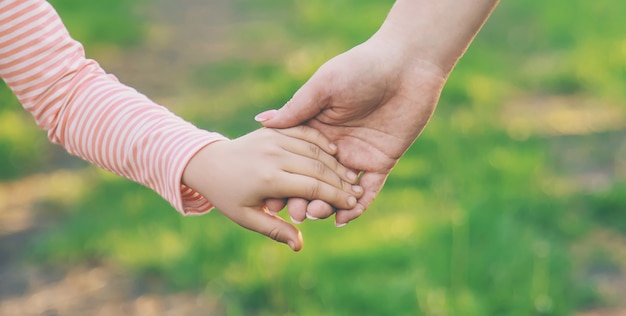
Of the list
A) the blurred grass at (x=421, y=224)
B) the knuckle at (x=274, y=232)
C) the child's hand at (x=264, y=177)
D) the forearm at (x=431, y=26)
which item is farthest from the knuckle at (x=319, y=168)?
the blurred grass at (x=421, y=224)

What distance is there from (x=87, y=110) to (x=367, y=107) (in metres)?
0.44

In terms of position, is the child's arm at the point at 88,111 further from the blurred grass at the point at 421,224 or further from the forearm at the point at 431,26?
the blurred grass at the point at 421,224

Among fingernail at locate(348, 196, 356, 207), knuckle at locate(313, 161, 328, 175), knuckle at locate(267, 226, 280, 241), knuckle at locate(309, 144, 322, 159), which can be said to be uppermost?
knuckle at locate(309, 144, 322, 159)

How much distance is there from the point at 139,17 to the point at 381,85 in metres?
3.53

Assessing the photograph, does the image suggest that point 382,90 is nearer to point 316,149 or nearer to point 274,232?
point 316,149

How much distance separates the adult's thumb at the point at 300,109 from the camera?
152cm

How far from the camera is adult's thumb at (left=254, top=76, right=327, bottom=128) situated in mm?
1521

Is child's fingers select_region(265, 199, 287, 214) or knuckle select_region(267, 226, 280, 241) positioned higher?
child's fingers select_region(265, 199, 287, 214)

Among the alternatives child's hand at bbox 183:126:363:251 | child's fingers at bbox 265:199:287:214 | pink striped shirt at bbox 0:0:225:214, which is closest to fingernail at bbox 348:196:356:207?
child's hand at bbox 183:126:363:251

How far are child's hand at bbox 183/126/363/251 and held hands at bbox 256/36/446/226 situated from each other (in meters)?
0.02

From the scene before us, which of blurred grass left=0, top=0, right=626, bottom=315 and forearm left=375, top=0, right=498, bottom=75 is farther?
blurred grass left=0, top=0, right=626, bottom=315

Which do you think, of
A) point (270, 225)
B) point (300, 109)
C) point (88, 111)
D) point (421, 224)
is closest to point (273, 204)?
point (270, 225)

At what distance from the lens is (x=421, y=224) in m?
2.52

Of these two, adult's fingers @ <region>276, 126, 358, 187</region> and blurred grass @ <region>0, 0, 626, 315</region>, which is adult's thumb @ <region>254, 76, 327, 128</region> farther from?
blurred grass @ <region>0, 0, 626, 315</region>
